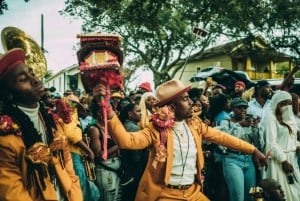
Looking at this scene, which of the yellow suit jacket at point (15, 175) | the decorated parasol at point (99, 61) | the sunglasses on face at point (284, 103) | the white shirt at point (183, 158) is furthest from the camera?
the sunglasses on face at point (284, 103)

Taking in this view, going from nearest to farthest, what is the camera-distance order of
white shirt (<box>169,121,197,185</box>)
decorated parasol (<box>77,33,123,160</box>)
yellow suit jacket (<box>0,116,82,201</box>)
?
yellow suit jacket (<box>0,116,82,201</box>)
decorated parasol (<box>77,33,123,160</box>)
white shirt (<box>169,121,197,185</box>)

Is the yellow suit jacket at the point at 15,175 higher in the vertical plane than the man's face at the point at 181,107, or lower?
lower

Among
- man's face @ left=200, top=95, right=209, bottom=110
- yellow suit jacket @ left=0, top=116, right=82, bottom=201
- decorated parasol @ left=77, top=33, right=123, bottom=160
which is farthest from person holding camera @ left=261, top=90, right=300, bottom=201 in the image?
yellow suit jacket @ left=0, top=116, right=82, bottom=201

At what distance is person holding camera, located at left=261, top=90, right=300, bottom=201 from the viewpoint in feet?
26.7

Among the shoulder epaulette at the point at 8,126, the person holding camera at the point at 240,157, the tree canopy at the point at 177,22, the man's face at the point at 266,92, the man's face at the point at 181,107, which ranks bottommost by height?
the person holding camera at the point at 240,157

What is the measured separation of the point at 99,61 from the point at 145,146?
1.32 meters

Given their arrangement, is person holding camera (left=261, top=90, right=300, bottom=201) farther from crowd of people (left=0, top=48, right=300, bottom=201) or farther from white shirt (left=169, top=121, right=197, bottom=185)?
white shirt (left=169, top=121, right=197, bottom=185)

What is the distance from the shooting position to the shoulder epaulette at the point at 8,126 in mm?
3791

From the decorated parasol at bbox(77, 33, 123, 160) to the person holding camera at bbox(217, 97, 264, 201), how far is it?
404 cm

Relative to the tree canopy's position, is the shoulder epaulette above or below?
below

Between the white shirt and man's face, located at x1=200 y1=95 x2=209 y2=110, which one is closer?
the white shirt

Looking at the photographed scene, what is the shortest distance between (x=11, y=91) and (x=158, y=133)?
2.00 metres

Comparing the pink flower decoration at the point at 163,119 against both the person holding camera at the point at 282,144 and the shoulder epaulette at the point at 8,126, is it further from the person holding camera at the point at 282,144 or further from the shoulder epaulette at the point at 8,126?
the person holding camera at the point at 282,144

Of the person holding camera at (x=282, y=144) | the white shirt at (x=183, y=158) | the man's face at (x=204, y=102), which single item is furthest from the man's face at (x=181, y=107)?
the man's face at (x=204, y=102)
